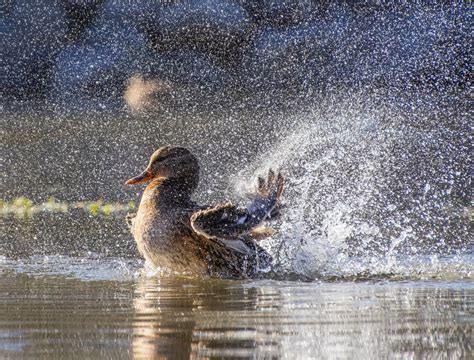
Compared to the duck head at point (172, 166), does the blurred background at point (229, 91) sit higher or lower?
higher

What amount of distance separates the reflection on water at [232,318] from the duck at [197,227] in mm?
434

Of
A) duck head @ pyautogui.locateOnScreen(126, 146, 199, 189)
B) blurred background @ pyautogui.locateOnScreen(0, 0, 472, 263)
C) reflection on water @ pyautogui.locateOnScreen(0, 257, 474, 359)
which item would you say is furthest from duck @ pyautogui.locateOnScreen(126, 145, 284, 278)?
blurred background @ pyautogui.locateOnScreen(0, 0, 472, 263)

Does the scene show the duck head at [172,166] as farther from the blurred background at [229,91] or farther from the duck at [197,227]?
the blurred background at [229,91]

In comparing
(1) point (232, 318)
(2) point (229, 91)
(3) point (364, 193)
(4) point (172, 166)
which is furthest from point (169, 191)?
(2) point (229, 91)

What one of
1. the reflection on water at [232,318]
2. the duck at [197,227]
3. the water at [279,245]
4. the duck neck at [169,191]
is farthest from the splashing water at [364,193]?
the reflection on water at [232,318]

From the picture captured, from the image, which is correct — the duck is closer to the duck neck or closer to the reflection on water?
the duck neck

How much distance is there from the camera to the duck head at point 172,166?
6.73 metres

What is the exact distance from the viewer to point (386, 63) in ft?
40.1

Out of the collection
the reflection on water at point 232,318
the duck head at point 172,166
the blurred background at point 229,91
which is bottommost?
the reflection on water at point 232,318

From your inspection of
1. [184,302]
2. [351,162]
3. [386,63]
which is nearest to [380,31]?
[386,63]

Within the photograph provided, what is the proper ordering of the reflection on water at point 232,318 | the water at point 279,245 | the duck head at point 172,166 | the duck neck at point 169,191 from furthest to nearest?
the duck head at point 172,166 < the duck neck at point 169,191 < the water at point 279,245 < the reflection on water at point 232,318

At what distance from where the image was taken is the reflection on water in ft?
10.6

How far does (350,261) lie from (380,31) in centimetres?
669

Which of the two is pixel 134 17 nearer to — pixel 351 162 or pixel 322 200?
pixel 351 162
